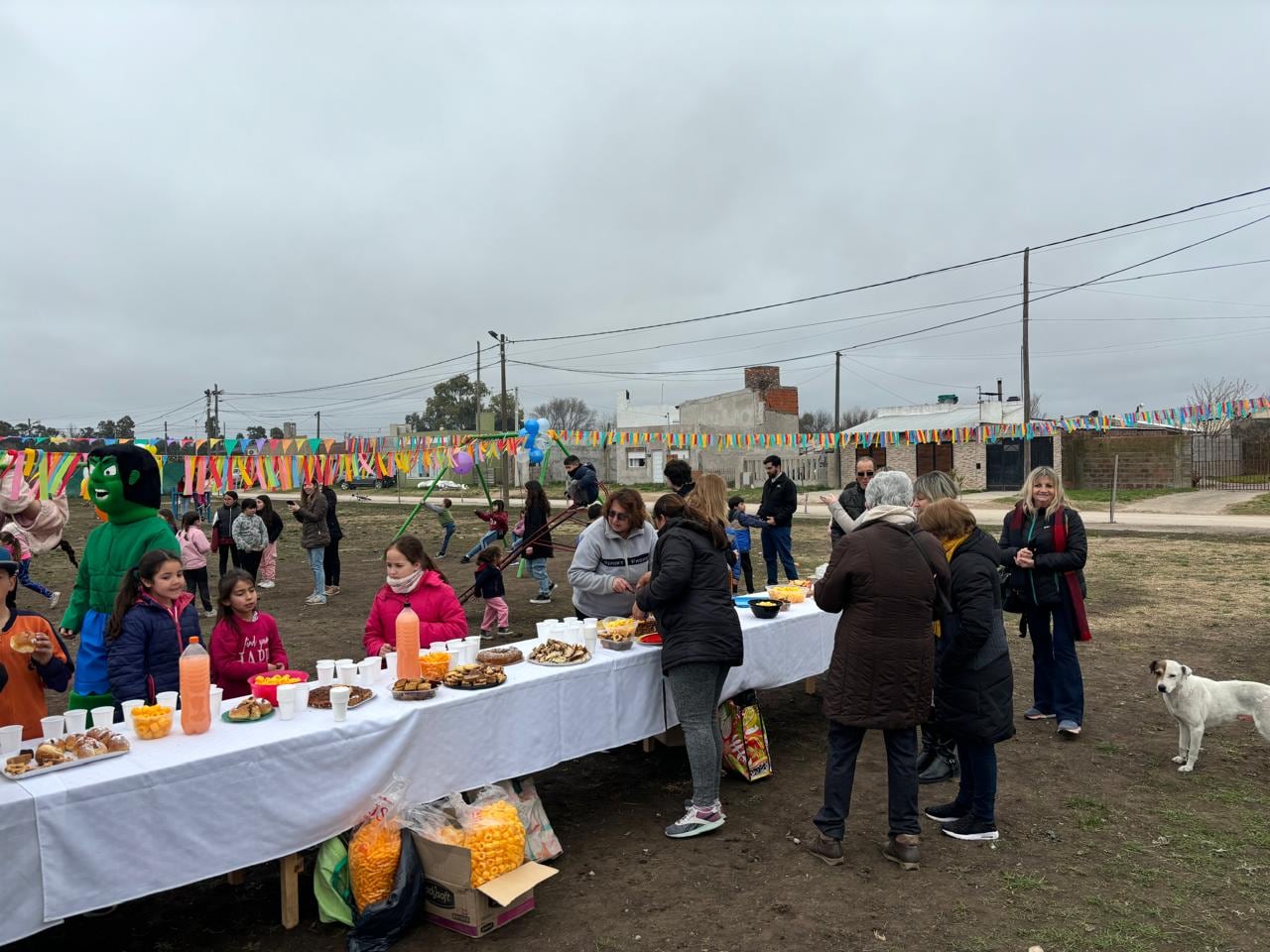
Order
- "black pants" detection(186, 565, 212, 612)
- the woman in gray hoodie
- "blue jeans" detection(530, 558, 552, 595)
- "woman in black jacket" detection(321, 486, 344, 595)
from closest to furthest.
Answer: the woman in gray hoodie < "black pants" detection(186, 565, 212, 612) < "blue jeans" detection(530, 558, 552, 595) < "woman in black jacket" detection(321, 486, 344, 595)

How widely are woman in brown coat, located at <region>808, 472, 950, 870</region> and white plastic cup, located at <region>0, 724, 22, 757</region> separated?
2.98 meters

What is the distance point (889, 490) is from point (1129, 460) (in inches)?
1201

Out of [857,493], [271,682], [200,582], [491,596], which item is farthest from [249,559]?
[271,682]

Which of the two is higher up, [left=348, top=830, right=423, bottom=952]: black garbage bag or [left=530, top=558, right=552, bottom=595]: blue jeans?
[left=530, top=558, right=552, bottom=595]: blue jeans

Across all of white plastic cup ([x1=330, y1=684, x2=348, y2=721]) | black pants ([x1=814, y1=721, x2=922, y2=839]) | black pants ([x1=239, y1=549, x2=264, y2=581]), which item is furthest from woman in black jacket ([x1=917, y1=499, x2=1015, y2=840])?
black pants ([x1=239, y1=549, x2=264, y2=581])

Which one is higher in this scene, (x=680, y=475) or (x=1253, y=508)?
(x=680, y=475)

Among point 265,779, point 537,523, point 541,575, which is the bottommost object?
point 541,575

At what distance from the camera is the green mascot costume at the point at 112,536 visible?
3.78m

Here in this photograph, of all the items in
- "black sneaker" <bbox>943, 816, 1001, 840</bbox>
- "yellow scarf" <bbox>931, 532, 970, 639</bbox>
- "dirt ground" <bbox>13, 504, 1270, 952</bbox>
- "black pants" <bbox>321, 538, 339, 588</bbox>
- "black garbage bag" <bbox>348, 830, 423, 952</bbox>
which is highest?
"yellow scarf" <bbox>931, 532, 970, 639</bbox>

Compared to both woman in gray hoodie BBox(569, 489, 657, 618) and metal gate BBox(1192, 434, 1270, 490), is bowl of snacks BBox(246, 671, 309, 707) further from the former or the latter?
metal gate BBox(1192, 434, 1270, 490)

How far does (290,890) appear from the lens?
305 centimetres

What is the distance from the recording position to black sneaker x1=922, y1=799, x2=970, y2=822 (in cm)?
389

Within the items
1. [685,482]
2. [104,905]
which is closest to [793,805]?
[685,482]

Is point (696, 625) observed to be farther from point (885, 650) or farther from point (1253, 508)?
point (1253, 508)
